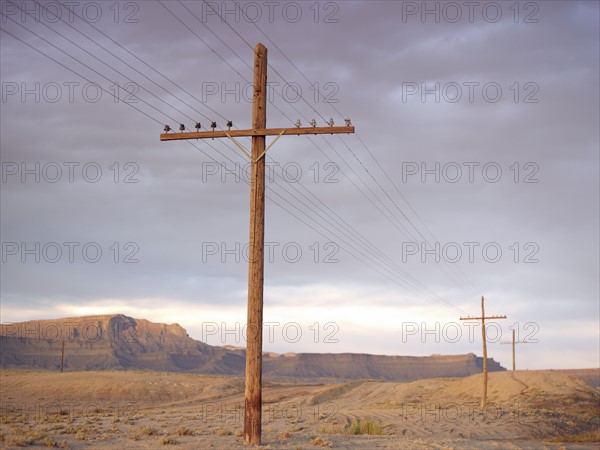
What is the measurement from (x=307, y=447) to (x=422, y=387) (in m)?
60.2

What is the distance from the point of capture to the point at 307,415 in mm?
38719

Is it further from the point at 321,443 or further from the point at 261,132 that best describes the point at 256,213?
the point at 321,443

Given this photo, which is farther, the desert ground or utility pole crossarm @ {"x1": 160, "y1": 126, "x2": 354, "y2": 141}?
the desert ground

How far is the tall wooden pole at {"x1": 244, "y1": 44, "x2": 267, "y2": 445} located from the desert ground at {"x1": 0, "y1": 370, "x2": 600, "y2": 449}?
1.39m

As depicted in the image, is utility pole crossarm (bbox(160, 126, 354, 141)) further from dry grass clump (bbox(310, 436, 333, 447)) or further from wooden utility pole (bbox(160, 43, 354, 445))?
dry grass clump (bbox(310, 436, 333, 447))

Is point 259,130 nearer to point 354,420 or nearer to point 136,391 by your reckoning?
point 354,420

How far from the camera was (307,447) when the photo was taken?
20656 millimetres

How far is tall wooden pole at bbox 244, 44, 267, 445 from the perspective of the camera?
62.1 feet

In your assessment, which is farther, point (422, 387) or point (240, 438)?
point (422, 387)

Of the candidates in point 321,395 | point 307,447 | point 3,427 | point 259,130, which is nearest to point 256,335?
point 307,447

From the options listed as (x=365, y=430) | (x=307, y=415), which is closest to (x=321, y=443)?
(x=365, y=430)

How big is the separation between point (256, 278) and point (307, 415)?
21770 mm

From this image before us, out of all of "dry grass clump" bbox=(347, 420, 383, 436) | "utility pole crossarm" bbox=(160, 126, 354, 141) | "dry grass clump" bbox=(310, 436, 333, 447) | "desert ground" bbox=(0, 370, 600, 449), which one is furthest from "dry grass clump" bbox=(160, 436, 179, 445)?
"dry grass clump" bbox=(347, 420, 383, 436)

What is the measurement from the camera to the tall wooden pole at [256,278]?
1894 centimetres
